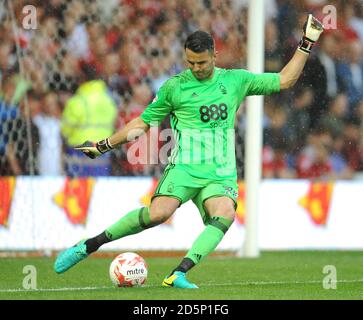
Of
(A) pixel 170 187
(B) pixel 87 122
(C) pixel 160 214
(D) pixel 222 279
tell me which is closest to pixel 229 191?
(A) pixel 170 187

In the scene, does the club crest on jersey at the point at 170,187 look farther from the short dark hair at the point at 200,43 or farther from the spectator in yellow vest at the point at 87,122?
the spectator in yellow vest at the point at 87,122

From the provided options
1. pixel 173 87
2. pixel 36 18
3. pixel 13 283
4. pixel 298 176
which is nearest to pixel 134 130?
pixel 173 87

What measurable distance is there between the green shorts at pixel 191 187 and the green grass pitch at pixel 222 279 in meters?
0.74

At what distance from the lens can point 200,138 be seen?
882 centimetres

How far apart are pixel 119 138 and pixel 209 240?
1.19 meters

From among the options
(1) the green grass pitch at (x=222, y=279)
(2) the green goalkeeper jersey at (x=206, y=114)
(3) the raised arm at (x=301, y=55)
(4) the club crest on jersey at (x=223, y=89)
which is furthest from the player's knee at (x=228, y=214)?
(3) the raised arm at (x=301, y=55)

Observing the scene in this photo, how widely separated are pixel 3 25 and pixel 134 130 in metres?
4.69

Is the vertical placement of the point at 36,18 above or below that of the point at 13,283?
above

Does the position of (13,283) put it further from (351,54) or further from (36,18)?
(351,54)

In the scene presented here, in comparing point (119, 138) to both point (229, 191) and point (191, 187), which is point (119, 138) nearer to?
point (191, 187)

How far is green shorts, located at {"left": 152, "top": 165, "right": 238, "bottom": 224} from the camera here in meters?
8.73

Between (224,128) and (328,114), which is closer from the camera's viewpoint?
(224,128)
